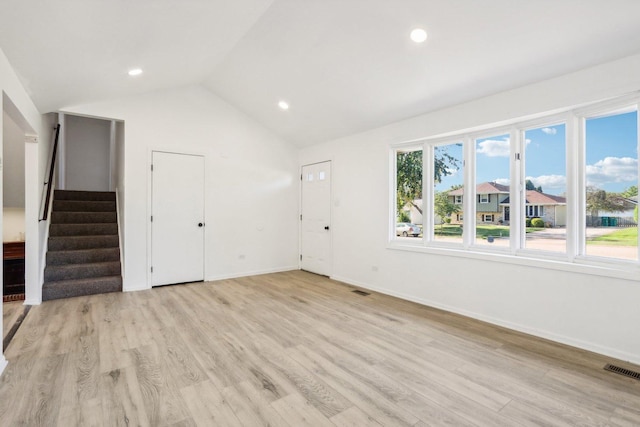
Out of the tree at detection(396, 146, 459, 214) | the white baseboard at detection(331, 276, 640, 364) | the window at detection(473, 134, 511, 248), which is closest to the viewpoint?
the white baseboard at detection(331, 276, 640, 364)

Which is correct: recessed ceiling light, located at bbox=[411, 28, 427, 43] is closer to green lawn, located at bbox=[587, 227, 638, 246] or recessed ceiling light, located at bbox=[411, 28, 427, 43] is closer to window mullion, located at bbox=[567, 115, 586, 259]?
window mullion, located at bbox=[567, 115, 586, 259]

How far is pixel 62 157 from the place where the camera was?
7020 mm

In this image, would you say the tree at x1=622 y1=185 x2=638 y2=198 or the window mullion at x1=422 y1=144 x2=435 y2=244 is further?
the window mullion at x1=422 y1=144 x2=435 y2=244

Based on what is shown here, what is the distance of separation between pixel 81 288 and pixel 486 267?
5.47 metres

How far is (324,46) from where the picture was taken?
11.6 feet

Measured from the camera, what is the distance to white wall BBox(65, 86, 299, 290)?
481 cm

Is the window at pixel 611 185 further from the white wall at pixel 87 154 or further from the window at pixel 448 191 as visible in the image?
the white wall at pixel 87 154

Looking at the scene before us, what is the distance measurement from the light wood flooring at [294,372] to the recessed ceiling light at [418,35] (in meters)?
2.91

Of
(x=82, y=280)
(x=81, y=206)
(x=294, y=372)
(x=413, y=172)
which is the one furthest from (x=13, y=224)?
(x=413, y=172)

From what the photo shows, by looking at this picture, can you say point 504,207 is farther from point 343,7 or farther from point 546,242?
point 343,7

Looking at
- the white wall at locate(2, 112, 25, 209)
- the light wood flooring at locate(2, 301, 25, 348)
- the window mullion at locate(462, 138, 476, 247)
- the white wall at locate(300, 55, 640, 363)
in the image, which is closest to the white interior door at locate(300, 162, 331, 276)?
the white wall at locate(300, 55, 640, 363)

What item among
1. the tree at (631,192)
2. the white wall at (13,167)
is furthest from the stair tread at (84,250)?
the tree at (631,192)

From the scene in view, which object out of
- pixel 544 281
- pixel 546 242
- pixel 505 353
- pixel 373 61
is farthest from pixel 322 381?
pixel 373 61

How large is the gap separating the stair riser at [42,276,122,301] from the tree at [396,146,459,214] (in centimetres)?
451
